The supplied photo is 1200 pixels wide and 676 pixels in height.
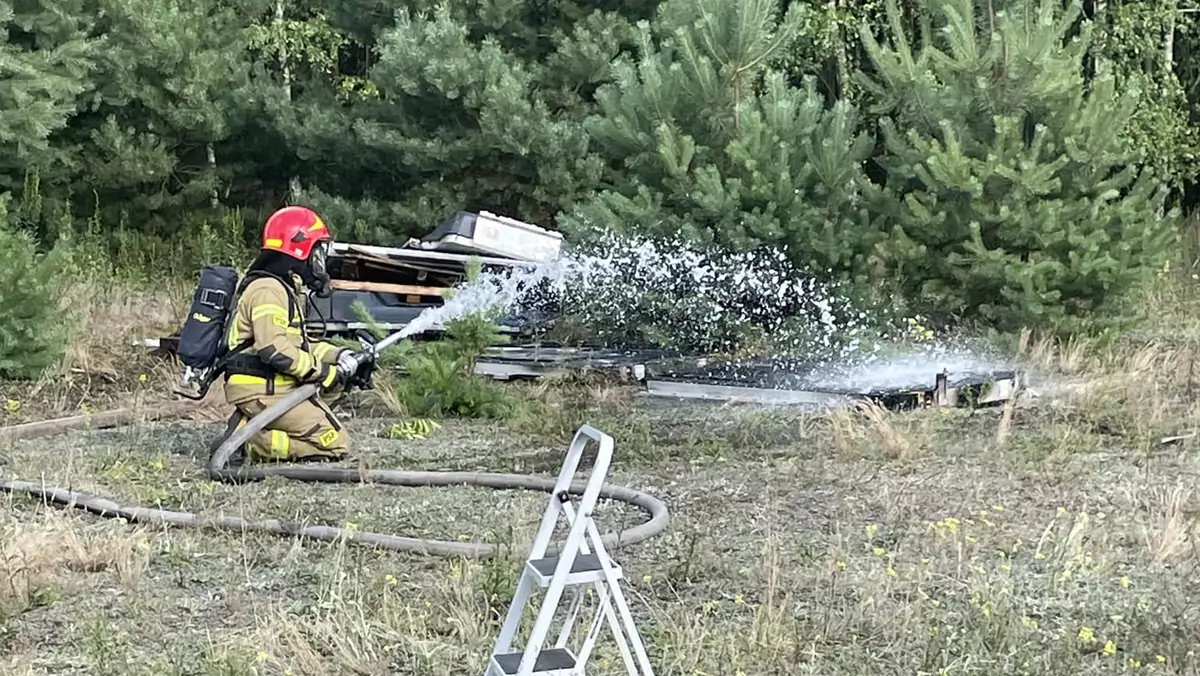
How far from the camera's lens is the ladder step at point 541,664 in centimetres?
328

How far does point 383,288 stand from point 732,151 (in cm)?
271

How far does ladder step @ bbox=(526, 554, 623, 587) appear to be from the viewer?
321 centimetres

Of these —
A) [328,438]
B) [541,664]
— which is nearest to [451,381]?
[328,438]

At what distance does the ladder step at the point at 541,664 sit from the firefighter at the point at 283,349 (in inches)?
147

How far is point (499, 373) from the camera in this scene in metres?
9.62

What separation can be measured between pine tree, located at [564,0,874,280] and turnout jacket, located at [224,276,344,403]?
3662 mm

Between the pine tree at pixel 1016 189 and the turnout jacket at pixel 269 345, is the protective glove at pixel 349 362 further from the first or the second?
the pine tree at pixel 1016 189

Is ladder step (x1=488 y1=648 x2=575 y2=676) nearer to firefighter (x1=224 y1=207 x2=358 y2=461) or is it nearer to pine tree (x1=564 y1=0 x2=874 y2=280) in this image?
firefighter (x1=224 y1=207 x2=358 y2=461)

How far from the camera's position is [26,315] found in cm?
927

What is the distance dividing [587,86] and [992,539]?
31.4 ft

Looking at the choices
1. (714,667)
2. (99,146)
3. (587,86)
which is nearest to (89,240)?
(99,146)

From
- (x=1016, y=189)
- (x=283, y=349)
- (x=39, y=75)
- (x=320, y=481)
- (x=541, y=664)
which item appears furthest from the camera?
(x=39, y=75)

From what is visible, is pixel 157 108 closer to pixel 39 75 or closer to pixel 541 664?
pixel 39 75

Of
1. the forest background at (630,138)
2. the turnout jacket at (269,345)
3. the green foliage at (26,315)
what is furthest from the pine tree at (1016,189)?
the green foliage at (26,315)
